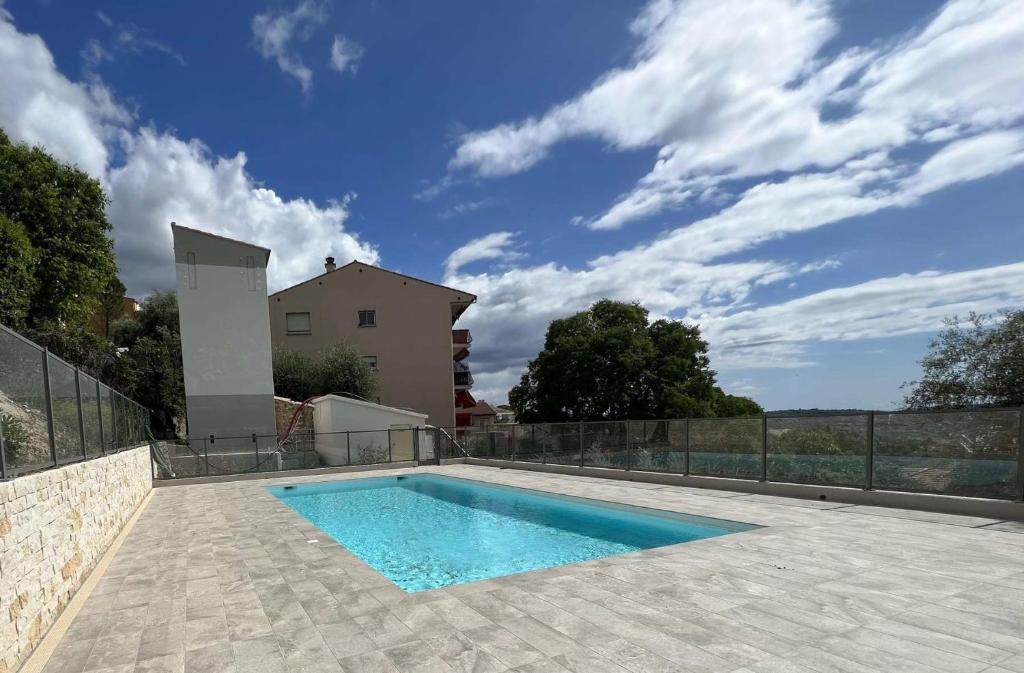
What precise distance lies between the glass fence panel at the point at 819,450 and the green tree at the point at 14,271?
20.8m

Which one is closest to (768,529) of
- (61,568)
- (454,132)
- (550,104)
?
(61,568)

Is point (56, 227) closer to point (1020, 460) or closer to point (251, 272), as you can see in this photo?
point (251, 272)

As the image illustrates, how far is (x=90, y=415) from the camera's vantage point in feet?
20.8

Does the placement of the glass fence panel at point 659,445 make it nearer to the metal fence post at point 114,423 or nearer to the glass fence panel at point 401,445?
the glass fence panel at point 401,445

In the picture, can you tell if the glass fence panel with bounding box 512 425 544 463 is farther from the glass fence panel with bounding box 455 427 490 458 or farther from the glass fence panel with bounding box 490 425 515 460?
the glass fence panel with bounding box 455 427 490 458

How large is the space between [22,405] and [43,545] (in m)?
1.07

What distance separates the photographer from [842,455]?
8086 millimetres

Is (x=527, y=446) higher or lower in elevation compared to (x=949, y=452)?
lower

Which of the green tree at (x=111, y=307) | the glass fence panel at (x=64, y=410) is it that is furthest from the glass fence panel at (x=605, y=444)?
the green tree at (x=111, y=307)

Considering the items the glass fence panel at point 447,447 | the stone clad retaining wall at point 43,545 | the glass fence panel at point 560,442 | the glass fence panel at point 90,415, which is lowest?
the glass fence panel at point 447,447


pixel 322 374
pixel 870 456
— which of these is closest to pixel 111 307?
pixel 322 374

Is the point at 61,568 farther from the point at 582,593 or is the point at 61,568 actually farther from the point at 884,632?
the point at 884,632

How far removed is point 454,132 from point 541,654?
13.1 m

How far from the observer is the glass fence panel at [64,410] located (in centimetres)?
462
